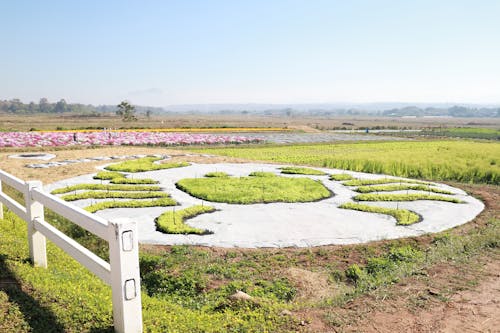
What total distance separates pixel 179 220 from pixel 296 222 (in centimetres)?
291

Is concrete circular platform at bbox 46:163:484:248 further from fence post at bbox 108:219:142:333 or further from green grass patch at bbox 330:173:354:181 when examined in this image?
fence post at bbox 108:219:142:333

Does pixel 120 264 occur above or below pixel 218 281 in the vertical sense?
above

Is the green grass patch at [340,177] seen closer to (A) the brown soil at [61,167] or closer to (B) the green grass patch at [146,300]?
(A) the brown soil at [61,167]

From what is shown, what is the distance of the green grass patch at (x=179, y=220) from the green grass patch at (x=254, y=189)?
1438 millimetres

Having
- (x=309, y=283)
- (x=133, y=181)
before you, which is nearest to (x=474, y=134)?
(x=133, y=181)

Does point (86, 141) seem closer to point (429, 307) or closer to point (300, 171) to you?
point (300, 171)

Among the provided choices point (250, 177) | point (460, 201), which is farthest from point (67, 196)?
point (460, 201)

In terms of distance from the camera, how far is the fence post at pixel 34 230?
597cm

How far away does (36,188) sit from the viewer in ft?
19.4

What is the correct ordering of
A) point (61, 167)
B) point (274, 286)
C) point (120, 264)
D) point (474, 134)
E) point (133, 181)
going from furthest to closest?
point (474, 134), point (61, 167), point (133, 181), point (274, 286), point (120, 264)

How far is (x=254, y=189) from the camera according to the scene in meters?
13.9

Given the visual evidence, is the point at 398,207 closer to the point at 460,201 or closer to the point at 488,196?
the point at 460,201

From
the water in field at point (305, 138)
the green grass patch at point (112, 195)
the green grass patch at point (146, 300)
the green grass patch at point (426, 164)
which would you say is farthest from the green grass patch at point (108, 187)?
the water in field at point (305, 138)

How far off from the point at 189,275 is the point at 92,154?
20.5m
